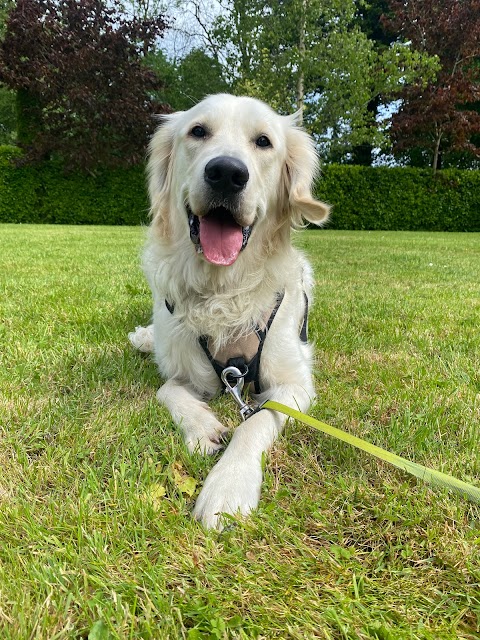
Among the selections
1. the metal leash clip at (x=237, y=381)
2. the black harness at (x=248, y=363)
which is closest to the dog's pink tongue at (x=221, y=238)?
the black harness at (x=248, y=363)

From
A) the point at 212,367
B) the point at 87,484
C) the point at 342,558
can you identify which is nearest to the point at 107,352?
the point at 212,367

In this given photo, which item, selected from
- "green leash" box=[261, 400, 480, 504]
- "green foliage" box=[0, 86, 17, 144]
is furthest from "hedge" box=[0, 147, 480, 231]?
"green leash" box=[261, 400, 480, 504]

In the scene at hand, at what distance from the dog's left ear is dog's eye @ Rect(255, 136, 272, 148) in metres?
0.27

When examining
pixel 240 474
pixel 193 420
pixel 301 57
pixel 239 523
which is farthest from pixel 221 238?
pixel 301 57

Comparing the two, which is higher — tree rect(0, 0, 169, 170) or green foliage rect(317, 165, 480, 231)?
tree rect(0, 0, 169, 170)

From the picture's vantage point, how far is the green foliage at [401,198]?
63.8ft

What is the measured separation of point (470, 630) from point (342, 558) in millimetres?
309

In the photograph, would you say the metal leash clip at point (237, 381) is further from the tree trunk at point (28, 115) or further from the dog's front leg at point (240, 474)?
the tree trunk at point (28, 115)

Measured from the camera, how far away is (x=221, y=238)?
235 cm

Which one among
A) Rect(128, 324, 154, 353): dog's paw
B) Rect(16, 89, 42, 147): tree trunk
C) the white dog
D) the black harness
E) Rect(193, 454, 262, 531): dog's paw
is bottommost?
Rect(128, 324, 154, 353): dog's paw

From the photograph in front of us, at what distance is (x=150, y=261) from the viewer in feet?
9.33

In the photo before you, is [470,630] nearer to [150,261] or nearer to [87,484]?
[87,484]

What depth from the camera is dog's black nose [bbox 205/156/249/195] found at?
7.00ft

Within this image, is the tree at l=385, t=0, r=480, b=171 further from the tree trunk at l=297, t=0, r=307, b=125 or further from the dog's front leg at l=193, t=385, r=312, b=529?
the dog's front leg at l=193, t=385, r=312, b=529
